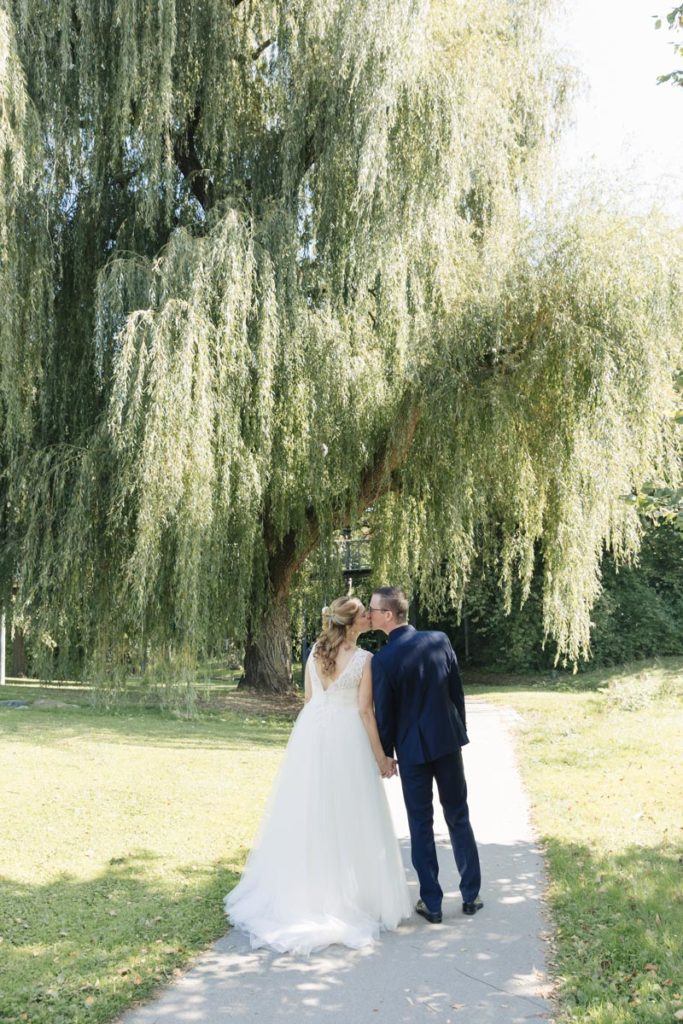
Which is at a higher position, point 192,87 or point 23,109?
point 192,87

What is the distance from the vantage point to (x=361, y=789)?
15.8 feet

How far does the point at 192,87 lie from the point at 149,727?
8.22 meters

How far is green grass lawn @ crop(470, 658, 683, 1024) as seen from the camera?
3.85m

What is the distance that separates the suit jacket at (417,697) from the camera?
4.82 meters

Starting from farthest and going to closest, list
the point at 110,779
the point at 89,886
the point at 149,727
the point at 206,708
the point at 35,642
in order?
the point at 206,708
the point at 149,727
the point at 35,642
the point at 110,779
the point at 89,886

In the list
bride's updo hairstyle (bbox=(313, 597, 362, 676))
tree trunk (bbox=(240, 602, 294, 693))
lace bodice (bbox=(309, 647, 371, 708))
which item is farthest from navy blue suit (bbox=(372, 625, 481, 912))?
tree trunk (bbox=(240, 602, 294, 693))

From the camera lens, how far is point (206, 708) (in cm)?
1394

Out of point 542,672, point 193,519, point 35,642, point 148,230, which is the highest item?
point 148,230

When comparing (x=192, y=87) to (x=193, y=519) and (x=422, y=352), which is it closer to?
(x=422, y=352)

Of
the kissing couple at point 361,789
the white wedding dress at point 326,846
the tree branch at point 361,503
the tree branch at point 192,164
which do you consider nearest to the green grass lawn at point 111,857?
the white wedding dress at point 326,846

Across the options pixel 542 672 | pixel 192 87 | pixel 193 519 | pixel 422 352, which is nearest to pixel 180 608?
pixel 193 519

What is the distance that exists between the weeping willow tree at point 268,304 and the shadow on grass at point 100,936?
12.5 feet

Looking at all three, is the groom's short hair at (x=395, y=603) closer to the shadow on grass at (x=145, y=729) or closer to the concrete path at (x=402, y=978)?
the concrete path at (x=402, y=978)

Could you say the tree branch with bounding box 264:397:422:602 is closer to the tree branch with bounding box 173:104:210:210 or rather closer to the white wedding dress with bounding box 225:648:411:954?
the tree branch with bounding box 173:104:210:210
